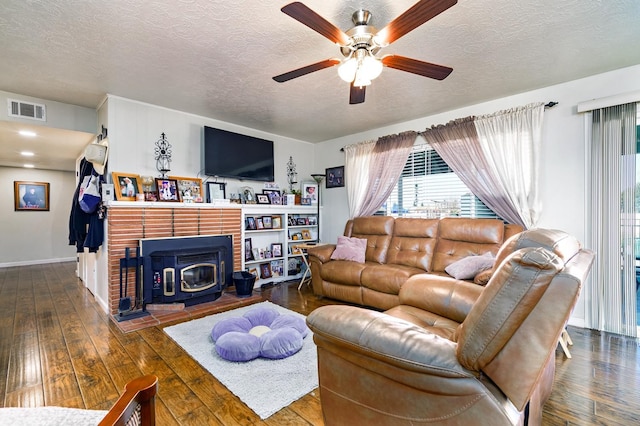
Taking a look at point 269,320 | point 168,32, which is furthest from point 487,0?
point 269,320

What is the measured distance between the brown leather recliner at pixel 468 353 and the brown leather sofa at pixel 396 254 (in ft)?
6.07

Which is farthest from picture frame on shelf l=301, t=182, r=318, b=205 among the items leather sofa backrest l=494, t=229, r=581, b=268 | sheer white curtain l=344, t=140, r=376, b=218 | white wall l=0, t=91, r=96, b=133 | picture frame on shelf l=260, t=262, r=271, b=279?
leather sofa backrest l=494, t=229, r=581, b=268

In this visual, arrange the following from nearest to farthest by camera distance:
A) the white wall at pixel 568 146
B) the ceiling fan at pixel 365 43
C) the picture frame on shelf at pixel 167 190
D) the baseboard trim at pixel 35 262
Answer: the ceiling fan at pixel 365 43
the white wall at pixel 568 146
the picture frame on shelf at pixel 167 190
the baseboard trim at pixel 35 262

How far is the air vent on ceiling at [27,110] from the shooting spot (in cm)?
313

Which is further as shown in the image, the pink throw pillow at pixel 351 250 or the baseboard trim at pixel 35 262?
the baseboard trim at pixel 35 262

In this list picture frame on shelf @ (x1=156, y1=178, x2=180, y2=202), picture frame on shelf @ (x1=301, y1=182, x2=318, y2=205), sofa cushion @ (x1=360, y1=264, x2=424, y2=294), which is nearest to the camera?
sofa cushion @ (x1=360, y1=264, x2=424, y2=294)

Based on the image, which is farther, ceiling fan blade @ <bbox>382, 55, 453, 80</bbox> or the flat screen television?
the flat screen television

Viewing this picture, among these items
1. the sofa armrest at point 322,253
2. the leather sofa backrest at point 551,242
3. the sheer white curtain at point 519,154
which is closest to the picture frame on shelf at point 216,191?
the sofa armrest at point 322,253

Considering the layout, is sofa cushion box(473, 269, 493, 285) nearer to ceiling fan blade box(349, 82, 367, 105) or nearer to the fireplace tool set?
ceiling fan blade box(349, 82, 367, 105)

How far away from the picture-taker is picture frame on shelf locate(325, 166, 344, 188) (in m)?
4.97

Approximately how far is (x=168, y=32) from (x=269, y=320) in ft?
8.18

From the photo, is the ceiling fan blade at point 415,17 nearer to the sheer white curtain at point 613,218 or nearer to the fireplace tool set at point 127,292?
the sheer white curtain at point 613,218

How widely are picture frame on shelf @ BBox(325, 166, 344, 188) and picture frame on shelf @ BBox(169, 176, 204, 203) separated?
2.23 metres

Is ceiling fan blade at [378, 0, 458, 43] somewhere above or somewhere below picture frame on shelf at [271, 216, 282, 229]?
above
